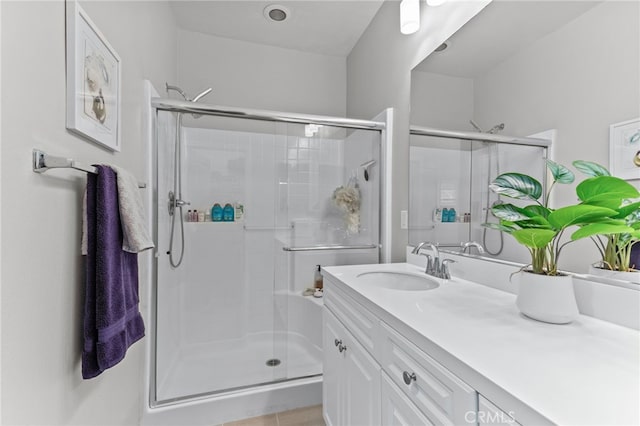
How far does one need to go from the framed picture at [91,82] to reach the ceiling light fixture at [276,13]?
4.06 feet

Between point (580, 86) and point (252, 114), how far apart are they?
1437mm

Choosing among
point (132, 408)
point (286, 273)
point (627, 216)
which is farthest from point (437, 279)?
point (132, 408)

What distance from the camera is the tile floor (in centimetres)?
158

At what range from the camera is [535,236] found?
Result: 2.42ft

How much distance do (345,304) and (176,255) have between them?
1.28 meters

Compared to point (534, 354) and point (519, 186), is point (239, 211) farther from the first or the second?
point (534, 354)

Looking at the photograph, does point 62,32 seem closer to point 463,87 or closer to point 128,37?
point 128,37

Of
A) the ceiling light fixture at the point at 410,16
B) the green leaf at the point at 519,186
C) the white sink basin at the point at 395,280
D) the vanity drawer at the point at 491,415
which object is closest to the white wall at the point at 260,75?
the ceiling light fixture at the point at 410,16

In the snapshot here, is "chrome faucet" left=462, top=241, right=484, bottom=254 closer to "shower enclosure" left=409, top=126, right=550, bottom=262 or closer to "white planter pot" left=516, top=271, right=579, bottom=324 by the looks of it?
"shower enclosure" left=409, top=126, right=550, bottom=262

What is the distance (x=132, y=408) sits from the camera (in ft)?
4.40

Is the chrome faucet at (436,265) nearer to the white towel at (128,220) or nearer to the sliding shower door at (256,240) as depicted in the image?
the sliding shower door at (256,240)

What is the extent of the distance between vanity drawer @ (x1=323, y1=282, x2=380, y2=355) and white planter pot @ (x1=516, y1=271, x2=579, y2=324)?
419 mm

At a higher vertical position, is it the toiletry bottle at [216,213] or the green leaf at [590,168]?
the green leaf at [590,168]

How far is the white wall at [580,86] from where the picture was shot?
0.73 meters
